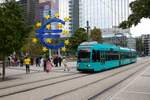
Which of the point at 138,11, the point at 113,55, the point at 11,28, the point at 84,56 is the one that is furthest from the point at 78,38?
the point at 138,11

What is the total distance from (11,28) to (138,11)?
12.9 m

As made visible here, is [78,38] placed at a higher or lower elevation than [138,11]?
higher

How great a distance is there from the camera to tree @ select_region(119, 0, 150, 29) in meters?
18.3

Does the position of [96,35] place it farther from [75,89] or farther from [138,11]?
[138,11]

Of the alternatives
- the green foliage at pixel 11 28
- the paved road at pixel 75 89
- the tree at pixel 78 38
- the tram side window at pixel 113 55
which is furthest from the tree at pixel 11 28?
the tree at pixel 78 38

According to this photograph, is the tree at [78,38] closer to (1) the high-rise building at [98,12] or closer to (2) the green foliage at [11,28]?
(1) the high-rise building at [98,12]

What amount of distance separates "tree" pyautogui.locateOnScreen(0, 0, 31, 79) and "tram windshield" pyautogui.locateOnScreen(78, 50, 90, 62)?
8096 millimetres

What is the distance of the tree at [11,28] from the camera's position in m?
A: 28.5

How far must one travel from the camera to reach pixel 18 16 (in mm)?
30094

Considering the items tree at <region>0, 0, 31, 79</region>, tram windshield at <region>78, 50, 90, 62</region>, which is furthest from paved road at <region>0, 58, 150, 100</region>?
tram windshield at <region>78, 50, 90, 62</region>

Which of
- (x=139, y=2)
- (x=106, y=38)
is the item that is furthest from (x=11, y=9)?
(x=106, y=38)

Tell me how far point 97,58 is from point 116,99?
21697 millimetres

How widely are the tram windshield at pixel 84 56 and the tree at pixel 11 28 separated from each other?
26.6ft

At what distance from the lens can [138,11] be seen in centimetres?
1852
